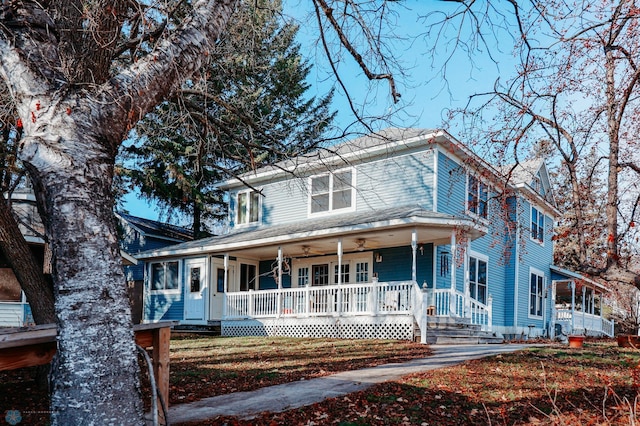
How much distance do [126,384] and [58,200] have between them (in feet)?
4.05

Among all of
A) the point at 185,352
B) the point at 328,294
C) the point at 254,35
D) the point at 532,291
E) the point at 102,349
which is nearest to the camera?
the point at 102,349

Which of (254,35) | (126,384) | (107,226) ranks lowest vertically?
(126,384)

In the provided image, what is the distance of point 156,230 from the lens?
26734 millimetres

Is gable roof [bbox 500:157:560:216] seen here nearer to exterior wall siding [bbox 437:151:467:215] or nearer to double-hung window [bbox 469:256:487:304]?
exterior wall siding [bbox 437:151:467:215]

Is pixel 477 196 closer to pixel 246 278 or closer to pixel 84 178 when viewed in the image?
pixel 84 178

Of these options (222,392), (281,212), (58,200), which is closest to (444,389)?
(222,392)

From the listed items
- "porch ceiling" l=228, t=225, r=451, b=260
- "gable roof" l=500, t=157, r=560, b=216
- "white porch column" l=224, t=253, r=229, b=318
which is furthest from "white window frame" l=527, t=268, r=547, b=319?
"white porch column" l=224, t=253, r=229, b=318

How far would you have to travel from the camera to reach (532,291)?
890 inches

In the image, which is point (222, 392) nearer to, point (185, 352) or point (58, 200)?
point (58, 200)

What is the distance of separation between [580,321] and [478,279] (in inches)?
345

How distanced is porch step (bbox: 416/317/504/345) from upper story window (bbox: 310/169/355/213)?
528cm

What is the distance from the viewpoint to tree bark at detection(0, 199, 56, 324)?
6691 mm

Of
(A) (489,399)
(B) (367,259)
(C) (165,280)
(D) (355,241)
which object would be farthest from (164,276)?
(A) (489,399)

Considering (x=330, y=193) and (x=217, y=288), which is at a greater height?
(x=330, y=193)
